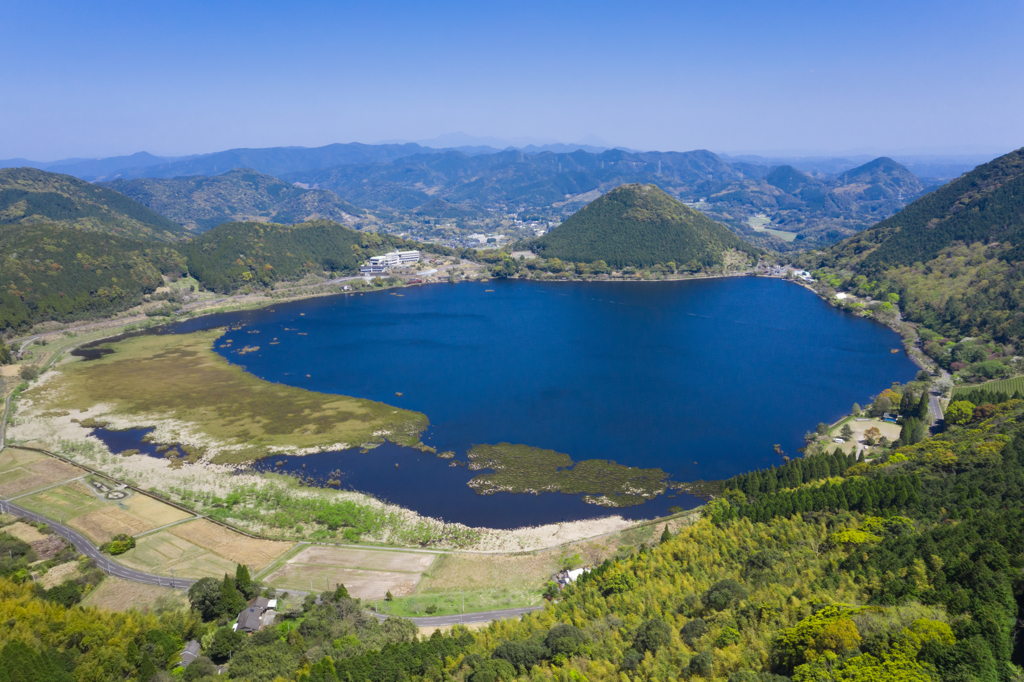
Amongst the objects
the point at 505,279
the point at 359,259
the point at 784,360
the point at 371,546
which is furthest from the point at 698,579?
the point at 359,259

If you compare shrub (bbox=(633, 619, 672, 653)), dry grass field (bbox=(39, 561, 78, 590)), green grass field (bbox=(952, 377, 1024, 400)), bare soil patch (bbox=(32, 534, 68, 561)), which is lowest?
dry grass field (bbox=(39, 561, 78, 590))

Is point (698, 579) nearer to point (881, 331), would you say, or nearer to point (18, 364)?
point (881, 331)

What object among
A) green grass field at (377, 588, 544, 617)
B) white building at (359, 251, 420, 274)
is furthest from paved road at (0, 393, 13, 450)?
white building at (359, 251, 420, 274)

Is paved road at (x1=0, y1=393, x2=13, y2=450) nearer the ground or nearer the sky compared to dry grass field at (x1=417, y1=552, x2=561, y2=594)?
nearer the sky

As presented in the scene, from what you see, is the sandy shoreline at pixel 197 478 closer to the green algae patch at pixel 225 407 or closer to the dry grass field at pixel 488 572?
the dry grass field at pixel 488 572

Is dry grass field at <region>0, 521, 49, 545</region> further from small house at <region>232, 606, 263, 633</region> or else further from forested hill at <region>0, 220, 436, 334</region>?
forested hill at <region>0, 220, 436, 334</region>

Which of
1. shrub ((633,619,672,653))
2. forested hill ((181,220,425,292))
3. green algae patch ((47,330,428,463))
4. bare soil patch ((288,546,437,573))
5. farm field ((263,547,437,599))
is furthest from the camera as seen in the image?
forested hill ((181,220,425,292))

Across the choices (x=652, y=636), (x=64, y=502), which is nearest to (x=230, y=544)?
(x=64, y=502)
